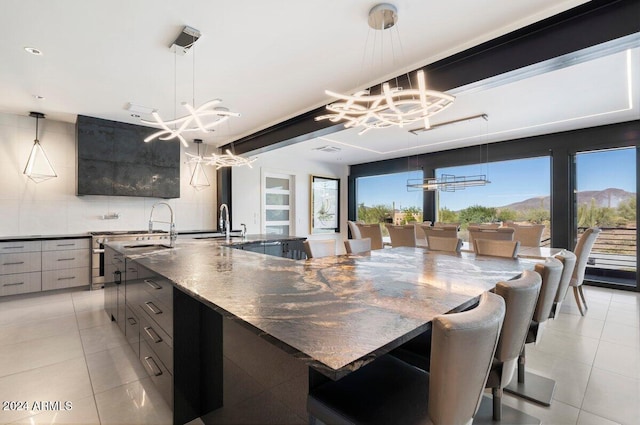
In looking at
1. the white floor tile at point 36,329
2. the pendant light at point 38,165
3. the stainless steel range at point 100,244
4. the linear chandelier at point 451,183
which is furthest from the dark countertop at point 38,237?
the linear chandelier at point 451,183

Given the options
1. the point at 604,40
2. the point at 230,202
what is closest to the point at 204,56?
the point at 604,40

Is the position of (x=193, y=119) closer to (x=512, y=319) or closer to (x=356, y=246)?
(x=356, y=246)

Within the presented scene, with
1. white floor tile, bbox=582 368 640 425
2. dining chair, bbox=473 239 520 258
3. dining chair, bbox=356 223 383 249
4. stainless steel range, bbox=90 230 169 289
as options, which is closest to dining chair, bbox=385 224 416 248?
dining chair, bbox=356 223 383 249

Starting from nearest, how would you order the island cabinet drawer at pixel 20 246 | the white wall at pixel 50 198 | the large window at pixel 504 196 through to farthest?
the island cabinet drawer at pixel 20 246 → the white wall at pixel 50 198 → the large window at pixel 504 196

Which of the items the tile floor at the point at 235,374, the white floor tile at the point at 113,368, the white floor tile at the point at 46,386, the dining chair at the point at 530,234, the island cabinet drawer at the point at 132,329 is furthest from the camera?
the dining chair at the point at 530,234

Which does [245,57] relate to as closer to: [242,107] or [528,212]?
[242,107]

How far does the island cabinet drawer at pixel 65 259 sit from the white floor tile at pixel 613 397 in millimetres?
5977

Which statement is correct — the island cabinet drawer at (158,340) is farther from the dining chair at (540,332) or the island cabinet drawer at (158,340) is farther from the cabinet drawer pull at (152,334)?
the dining chair at (540,332)

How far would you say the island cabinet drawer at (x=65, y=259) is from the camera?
14.0ft

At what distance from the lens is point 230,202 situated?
6.32 metres

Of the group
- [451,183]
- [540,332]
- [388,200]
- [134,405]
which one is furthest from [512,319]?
[388,200]

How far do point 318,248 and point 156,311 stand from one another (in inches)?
52.6

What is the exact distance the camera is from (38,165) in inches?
178

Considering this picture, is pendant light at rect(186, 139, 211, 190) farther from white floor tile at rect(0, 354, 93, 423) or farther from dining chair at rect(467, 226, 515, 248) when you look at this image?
dining chair at rect(467, 226, 515, 248)
